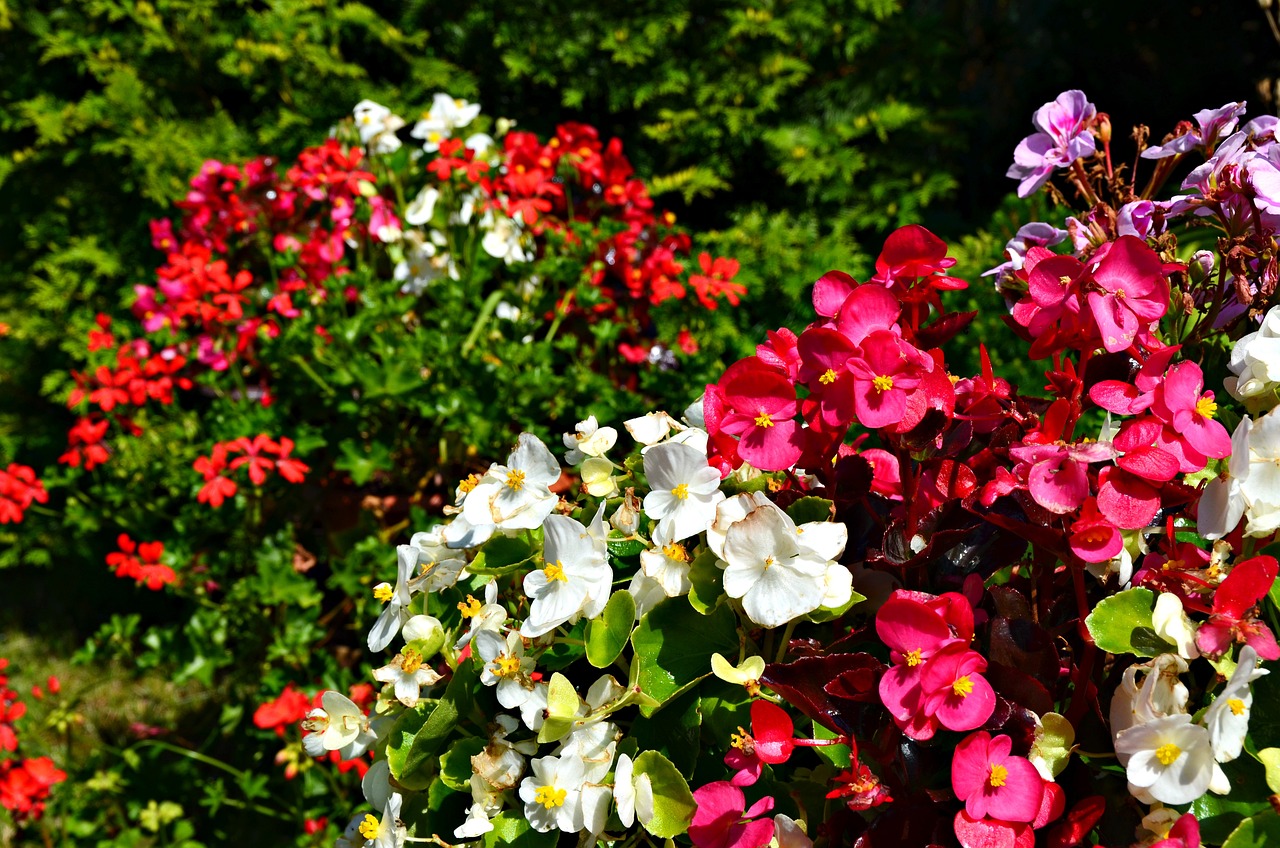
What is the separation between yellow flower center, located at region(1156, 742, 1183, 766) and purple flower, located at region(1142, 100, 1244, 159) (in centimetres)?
73

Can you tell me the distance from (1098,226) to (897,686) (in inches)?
25.3

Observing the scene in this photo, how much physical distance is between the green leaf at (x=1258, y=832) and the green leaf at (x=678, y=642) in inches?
17.4

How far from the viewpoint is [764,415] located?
3.00 ft

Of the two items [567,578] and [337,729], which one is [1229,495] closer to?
[567,578]

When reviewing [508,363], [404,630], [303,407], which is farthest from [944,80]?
[404,630]

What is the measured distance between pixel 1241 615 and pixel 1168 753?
138 mm

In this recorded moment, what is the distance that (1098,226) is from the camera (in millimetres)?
1129

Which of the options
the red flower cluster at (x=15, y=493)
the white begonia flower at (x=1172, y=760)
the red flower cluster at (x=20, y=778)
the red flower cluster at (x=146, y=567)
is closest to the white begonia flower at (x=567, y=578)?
the white begonia flower at (x=1172, y=760)

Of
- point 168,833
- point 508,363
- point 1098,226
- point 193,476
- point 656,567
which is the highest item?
point 1098,226

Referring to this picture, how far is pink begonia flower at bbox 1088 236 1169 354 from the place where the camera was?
34.0 inches

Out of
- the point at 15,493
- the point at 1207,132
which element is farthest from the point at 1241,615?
the point at 15,493

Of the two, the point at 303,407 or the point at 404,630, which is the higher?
the point at 404,630

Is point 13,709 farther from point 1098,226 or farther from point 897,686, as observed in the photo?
point 1098,226

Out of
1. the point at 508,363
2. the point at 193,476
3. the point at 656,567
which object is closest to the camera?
the point at 656,567
